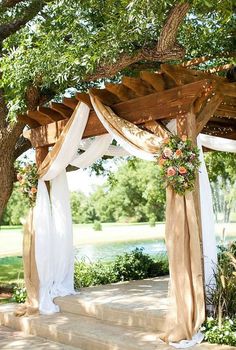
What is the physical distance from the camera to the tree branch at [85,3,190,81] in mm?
5824

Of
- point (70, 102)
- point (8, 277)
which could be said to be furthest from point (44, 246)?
point (8, 277)

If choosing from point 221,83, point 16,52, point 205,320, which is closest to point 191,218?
point 205,320

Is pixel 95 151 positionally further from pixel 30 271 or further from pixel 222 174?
pixel 222 174

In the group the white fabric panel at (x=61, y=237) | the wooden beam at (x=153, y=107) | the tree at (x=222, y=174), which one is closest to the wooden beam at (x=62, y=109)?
the wooden beam at (x=153, y=107)

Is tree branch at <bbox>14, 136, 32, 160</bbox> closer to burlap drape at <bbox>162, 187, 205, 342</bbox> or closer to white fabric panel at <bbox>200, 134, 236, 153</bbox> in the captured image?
white fabric panel at <bbox>200, 134, 236, 153</bbox>

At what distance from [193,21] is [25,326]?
192 inches

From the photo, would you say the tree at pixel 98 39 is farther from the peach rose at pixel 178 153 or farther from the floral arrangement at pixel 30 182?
the peach rose at pixel 178 153

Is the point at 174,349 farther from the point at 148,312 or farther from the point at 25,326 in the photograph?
the point at 25,326

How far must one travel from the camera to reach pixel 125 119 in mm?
6504

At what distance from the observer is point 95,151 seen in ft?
24.3

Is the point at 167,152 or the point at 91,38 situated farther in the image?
the point at 91,38

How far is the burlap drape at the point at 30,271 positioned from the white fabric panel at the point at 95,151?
1.15 meters

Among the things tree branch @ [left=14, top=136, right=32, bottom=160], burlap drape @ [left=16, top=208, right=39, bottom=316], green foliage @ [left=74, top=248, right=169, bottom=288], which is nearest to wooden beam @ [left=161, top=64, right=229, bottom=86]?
burlap drape @ [left=16, top=208, right=39, bottom=316]

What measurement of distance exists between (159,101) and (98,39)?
1167 mm
